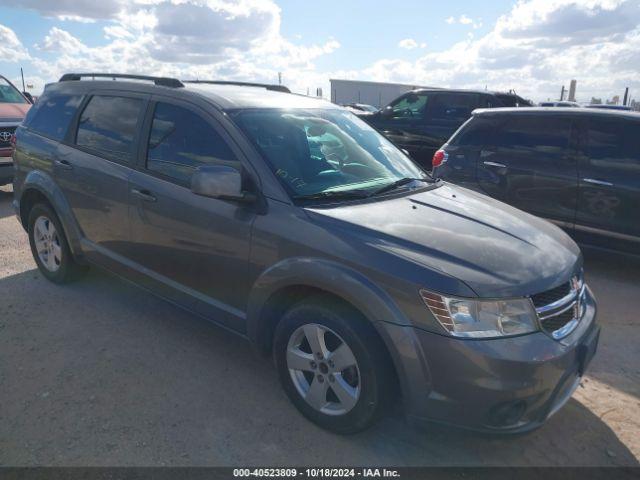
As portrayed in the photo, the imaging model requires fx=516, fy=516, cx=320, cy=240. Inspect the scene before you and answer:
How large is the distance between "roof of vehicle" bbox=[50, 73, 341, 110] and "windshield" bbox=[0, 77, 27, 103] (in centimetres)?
614

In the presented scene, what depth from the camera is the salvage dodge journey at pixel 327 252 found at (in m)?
2.34

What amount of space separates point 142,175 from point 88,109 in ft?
3.62

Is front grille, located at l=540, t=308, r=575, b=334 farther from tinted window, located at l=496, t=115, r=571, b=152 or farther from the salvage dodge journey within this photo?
tinted window, located at l=496, t=115, r=571, b=152

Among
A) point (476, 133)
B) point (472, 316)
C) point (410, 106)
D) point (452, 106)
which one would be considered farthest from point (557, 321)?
point (410, 106)

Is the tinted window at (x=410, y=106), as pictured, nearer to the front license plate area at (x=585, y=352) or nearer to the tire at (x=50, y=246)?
the tire at (x=50, y=246)

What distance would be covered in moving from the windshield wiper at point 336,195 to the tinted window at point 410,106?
25.0ft

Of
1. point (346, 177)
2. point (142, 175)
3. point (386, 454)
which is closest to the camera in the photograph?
point (386, 454)

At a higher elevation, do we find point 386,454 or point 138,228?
point 138,228

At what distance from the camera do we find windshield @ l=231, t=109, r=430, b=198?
3074 millimetres

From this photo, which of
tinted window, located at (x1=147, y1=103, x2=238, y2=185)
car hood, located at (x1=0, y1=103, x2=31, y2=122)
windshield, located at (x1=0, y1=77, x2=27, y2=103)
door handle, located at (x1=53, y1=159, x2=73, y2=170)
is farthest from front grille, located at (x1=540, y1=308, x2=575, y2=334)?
windshield, located at (x1=0, y1=77, x2=27, y2=103)

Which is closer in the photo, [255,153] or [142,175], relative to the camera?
[255,153]

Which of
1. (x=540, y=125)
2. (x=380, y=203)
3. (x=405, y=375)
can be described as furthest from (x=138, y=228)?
(x=540, y=125)

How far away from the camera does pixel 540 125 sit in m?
5.73

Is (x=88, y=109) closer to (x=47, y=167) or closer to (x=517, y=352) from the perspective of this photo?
(x=47, y=167)
